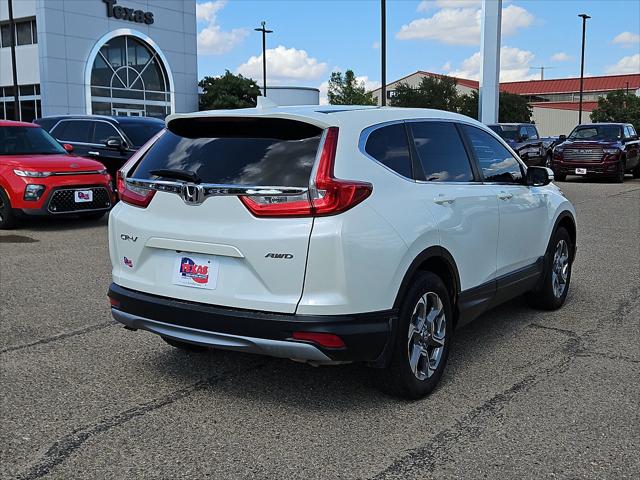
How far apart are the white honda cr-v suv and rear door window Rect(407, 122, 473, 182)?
0.01 metres

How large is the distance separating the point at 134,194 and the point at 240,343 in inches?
46.8

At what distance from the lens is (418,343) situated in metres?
4.06

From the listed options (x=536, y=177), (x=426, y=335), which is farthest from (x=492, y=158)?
(x=426, y=335)

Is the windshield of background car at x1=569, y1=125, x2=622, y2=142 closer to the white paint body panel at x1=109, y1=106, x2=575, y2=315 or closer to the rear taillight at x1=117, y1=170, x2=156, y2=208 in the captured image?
the white paint body panel at x1=109, y1=106, x2=575, y2=315

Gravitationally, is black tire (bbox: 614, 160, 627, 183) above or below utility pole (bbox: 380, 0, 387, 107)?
below

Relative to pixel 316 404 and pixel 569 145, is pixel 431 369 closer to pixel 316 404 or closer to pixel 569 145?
pixel 316 404

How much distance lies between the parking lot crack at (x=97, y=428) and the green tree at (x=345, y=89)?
286 ft

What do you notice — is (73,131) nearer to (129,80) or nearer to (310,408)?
(310,408)

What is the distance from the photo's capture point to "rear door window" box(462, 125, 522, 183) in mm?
5031

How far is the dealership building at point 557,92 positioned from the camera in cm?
9456

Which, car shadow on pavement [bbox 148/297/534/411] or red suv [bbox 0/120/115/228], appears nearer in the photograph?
car shadow on pavement [bbox 148/297/534/411]

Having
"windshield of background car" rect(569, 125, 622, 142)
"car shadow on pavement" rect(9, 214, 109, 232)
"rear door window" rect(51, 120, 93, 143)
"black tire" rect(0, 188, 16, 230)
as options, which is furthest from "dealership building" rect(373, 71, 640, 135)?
"black tire" rect(0, 188, 16, 230)

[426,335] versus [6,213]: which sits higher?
[6,213]

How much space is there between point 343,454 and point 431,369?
989 millimetres
